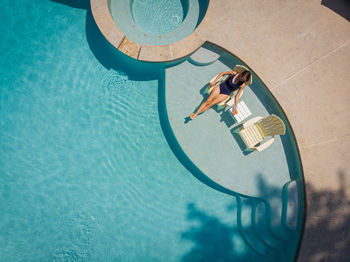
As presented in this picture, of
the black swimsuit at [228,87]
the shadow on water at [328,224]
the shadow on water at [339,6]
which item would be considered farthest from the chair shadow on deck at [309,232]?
the shadow on water at [339,6]

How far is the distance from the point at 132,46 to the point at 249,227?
551 cm

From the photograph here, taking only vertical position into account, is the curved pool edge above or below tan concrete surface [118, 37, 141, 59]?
below

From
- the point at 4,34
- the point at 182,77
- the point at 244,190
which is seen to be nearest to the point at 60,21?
the point at 4,34

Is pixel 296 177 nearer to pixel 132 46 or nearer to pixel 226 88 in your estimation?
pixel 226 88

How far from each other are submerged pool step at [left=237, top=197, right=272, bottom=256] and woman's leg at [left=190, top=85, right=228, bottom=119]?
2.50 metres

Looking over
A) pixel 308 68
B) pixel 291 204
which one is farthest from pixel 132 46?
pixel 291 204

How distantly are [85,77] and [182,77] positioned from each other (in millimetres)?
2623

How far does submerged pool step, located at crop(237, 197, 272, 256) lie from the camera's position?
5.52 meters

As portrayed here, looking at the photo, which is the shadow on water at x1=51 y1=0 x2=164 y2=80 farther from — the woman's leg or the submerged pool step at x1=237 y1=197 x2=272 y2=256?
the submerged pool step at x1=237 y1=197 x2=272 y2=256

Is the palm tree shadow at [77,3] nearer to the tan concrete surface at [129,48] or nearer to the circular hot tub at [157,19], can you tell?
the circular hot tub at [157,19]

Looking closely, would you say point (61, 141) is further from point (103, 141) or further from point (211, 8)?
point (211, 8)

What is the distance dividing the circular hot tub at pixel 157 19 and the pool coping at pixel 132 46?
0.55m

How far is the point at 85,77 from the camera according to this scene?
19.2 feet

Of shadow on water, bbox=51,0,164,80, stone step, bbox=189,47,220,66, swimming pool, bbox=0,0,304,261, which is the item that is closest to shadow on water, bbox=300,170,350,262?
→ swimming pool, bbox=0,0,304,261
